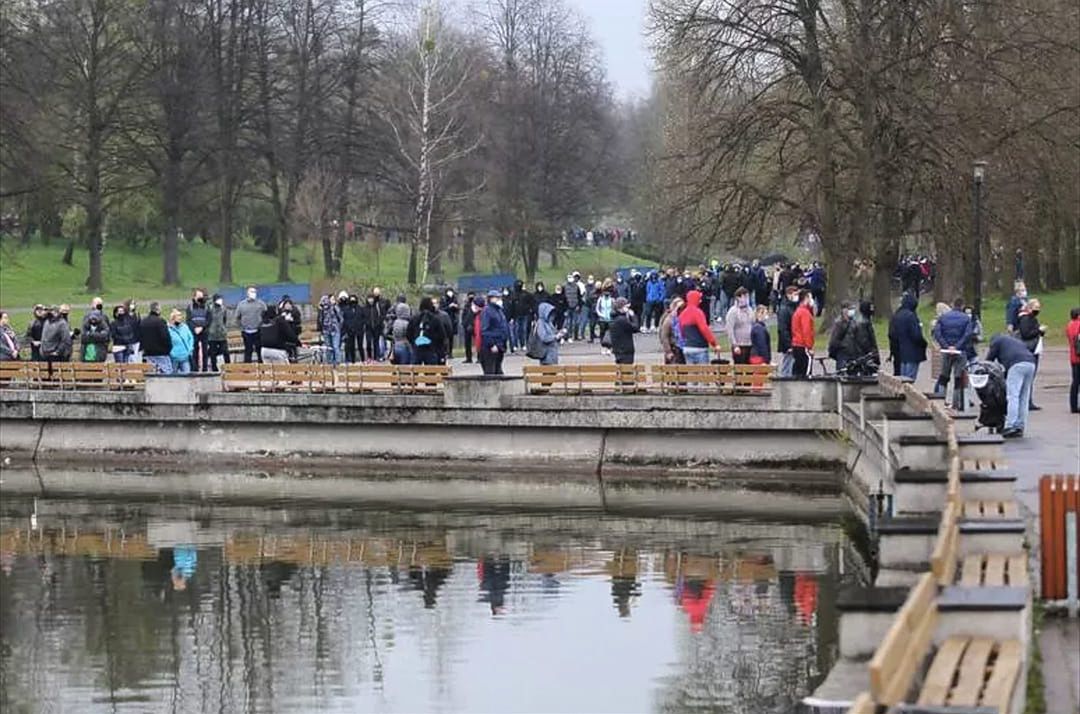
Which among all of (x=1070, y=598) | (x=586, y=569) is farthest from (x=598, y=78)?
(x=1070, y=598)

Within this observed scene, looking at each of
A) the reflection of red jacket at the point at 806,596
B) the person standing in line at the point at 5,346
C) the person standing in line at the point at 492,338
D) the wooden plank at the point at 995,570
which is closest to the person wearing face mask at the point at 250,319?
the person standing in line at the point at 5,346

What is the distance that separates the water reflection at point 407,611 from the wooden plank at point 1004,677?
5.21 m

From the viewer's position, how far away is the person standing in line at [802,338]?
1289 inches

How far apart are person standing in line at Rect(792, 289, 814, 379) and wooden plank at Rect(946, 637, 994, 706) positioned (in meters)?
20.6

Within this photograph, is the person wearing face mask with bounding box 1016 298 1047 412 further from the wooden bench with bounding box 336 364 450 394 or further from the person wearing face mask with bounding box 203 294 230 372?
the person wearing face mask with bounding box 203 294 230 372

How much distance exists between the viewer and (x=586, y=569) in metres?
25.1

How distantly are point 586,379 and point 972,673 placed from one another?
22428mm

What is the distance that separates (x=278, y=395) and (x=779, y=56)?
18.0 meters

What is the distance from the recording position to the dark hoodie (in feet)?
109

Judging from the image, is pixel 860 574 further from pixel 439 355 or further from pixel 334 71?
pixel 334 71

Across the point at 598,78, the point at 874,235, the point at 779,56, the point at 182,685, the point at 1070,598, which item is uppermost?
the point at 598,78

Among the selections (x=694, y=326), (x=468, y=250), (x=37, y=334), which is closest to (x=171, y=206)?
(x=468, y=250)

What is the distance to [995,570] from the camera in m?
14.3

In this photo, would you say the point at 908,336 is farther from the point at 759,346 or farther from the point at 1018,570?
the point at 1018,570
